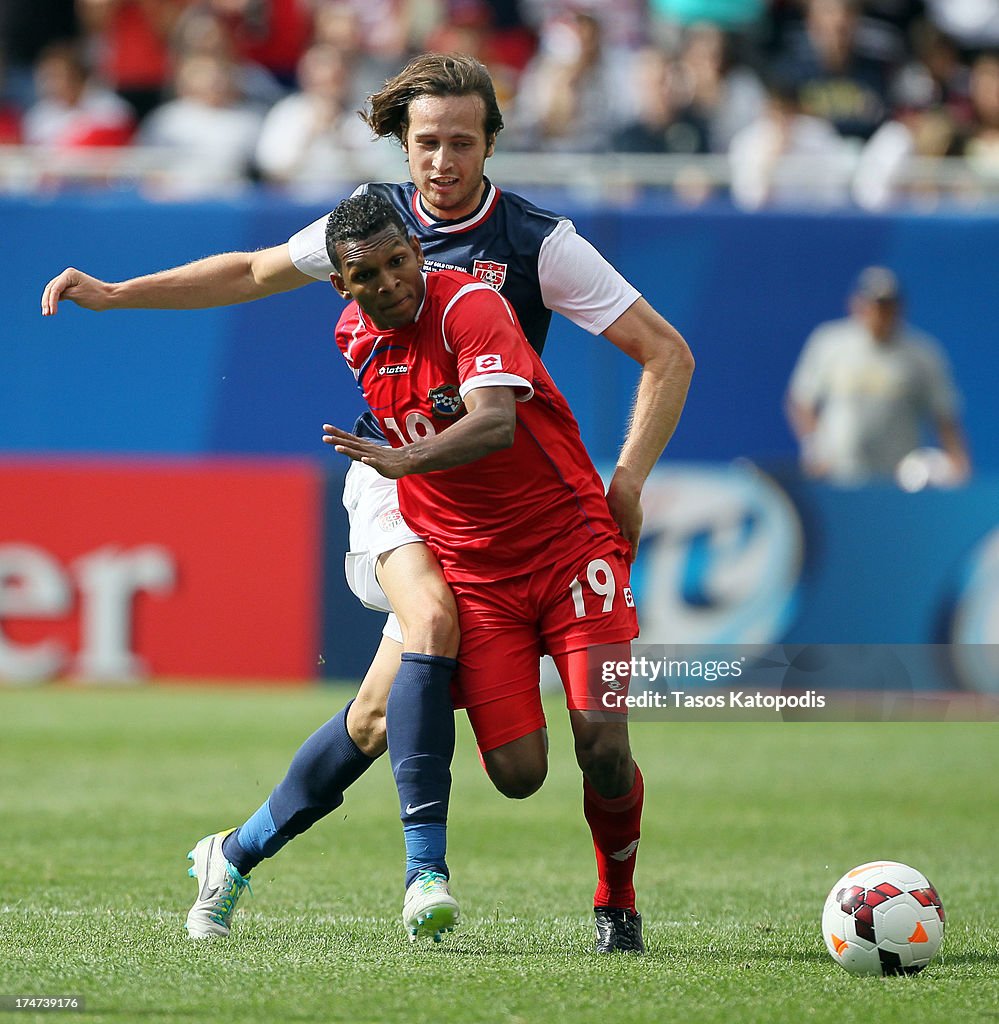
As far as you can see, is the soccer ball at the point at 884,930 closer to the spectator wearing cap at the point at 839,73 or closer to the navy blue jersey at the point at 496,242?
the navy blue jersey at the point at 496,242

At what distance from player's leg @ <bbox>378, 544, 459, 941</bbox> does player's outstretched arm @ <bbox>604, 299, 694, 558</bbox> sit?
23.1 inches

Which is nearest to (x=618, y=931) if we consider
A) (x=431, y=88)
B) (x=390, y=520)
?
(x=390, y=520)

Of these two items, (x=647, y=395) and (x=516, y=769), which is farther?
(x=647, y=395)

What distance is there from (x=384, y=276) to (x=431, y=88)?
0.68m

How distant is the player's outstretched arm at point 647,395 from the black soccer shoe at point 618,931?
1.10 meters

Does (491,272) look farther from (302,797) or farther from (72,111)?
(72,111)

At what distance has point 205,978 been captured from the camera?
4.42 meters

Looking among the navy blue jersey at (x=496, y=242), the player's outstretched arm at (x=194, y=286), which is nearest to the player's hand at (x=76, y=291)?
the player's outstretched arm at (x=194, y=286)

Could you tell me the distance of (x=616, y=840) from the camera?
511 cm

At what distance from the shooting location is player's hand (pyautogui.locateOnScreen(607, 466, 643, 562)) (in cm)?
507

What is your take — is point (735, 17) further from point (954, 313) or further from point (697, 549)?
point (697, 549)

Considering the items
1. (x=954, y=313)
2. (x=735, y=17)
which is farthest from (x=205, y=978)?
(x=735, y=17)

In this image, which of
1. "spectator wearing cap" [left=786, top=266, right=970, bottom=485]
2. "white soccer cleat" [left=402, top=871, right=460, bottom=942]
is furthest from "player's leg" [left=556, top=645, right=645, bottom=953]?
"spectator wearing cap" [left=786, top=266, right=970, bottom=485]

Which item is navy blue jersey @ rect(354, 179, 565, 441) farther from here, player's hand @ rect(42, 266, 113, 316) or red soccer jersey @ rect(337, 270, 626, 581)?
player's hand @ rect(42, 266, 113, 316)
